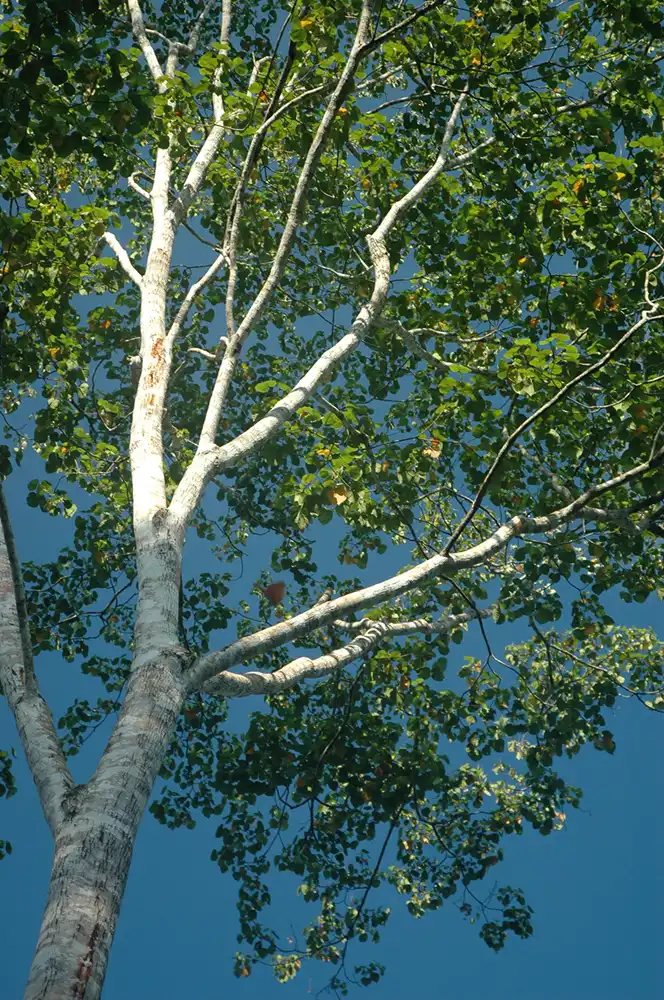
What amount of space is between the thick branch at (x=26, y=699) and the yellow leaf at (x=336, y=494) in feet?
7.82

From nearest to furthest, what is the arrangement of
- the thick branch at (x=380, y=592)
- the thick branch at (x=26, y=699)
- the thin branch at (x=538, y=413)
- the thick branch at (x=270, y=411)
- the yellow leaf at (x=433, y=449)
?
the thick branch at (x=26, y=699), the thick branch at (x=380, y=592), the thin branch at (x=538, y=413), the thick branch at (x=270, y=411), the yellow leaf at (x=433, y=449)

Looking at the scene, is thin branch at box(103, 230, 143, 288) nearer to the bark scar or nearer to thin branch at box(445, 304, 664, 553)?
thin branch at box(445, 304, 664, 553)

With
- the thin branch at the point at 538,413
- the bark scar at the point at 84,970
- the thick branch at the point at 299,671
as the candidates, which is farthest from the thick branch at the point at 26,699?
the thin branch at the point at 538,413

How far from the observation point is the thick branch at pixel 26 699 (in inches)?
150

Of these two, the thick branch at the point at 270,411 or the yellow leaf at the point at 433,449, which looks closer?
the thick branch at the point at 270,411

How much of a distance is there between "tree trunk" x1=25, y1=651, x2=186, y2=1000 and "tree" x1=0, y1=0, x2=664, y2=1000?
0.01m

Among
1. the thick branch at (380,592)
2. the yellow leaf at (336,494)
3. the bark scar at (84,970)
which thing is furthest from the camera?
the yellow leaf at (336,494)

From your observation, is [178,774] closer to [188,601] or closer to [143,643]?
[188,601]

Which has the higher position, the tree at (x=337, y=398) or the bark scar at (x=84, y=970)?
the tree at (x=337, y=398)

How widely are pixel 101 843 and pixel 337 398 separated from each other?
5.80 m

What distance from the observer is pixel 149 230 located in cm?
1044

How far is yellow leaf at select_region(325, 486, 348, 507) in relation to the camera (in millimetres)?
6449

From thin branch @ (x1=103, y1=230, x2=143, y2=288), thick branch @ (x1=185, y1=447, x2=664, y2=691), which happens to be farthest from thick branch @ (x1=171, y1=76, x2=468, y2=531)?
thin branch @ (x1=103, y1=230, x2=143, y2=288)

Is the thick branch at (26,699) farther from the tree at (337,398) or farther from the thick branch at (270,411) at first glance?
the thick branch at (270,411)
